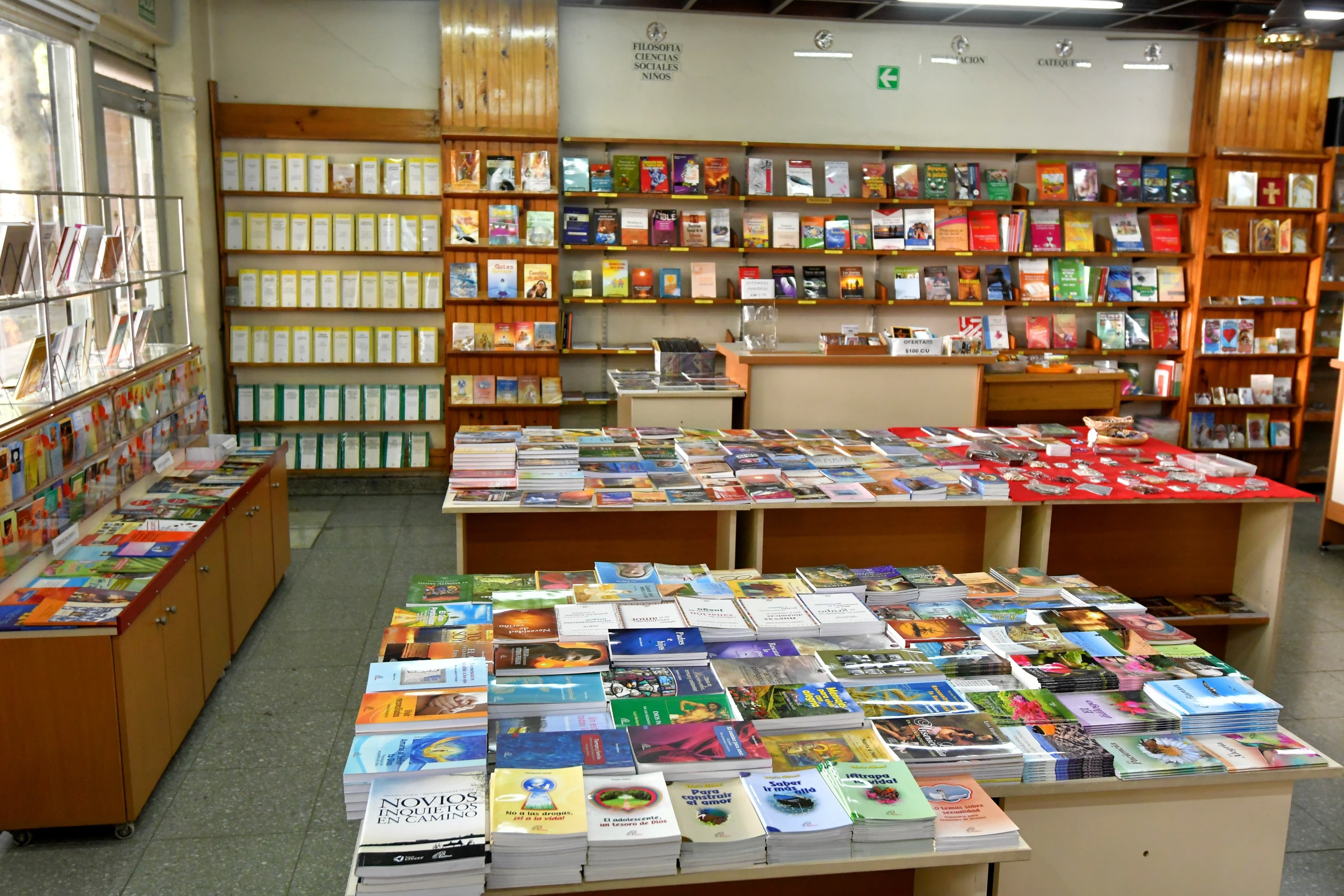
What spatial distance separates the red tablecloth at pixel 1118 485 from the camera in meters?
4.29

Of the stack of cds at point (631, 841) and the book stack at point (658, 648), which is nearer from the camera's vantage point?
the stack of cds at point (631, 841)

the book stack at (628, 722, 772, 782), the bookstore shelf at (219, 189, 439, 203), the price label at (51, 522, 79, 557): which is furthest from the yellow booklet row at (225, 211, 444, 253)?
the book stack at (628, 722, 772, 782)

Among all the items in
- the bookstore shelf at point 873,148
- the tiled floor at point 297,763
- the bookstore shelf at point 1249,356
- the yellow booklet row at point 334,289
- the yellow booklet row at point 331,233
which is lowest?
the tiled floor at point 297,763

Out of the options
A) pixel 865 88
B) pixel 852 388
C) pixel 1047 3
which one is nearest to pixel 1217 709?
pixel 852 388

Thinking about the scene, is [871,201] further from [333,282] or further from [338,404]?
[338,404]

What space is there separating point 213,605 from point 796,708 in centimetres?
281

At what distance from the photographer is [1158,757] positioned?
240 centimetres

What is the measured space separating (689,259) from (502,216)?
4.67 feet

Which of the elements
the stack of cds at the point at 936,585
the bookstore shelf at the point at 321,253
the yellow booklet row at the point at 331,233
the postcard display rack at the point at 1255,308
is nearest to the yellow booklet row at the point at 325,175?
the yellow booklet row at the point at 331,233

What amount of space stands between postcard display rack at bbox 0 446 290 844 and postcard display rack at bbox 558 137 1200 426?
4.04 m

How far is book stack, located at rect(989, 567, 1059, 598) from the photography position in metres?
3.33

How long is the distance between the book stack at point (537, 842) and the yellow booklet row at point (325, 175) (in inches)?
237

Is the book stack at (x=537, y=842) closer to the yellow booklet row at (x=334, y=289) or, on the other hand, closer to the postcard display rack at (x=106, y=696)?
the postcard display rack at (x=106, y=696)

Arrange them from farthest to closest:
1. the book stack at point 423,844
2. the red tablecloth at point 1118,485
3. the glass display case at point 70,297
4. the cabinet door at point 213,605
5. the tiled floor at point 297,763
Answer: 1. the red tablecloth at point 1118,485
2. the cabinet door at point 213,605
3. the glass display case at point 70,297
4. the tiled floor at point 297,763
5. the book stack at point 423,844
